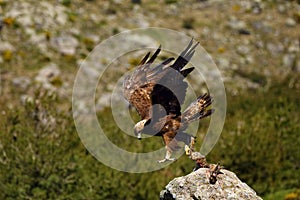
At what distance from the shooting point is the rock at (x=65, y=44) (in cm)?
2403

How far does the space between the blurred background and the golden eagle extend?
6.06 m

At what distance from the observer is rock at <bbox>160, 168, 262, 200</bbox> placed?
187 inches

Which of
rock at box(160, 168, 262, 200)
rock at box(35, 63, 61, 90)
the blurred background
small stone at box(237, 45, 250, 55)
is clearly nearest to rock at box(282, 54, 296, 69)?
the blurred background

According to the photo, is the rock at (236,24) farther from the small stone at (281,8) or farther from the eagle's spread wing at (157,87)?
the eagle's spread wing at (157,87)

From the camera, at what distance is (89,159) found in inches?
467

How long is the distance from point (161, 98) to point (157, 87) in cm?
10

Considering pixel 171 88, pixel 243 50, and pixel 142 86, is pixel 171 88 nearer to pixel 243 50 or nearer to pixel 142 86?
pixel 142 86

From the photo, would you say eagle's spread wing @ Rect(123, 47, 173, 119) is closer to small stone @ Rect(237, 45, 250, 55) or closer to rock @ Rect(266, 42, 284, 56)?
small stone @ Rect(237, 45, 250, 55)

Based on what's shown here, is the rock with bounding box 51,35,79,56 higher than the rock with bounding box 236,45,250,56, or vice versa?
the rock with bounding box 51,35,79,56

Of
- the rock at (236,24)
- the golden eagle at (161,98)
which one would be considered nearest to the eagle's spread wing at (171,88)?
the golden eagle at (161,98)

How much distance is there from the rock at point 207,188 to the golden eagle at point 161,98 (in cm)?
29

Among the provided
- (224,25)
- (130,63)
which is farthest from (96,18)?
(224,25)

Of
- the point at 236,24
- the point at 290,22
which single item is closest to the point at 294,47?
the point at 290,22

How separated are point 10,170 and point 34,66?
39.2 feet
